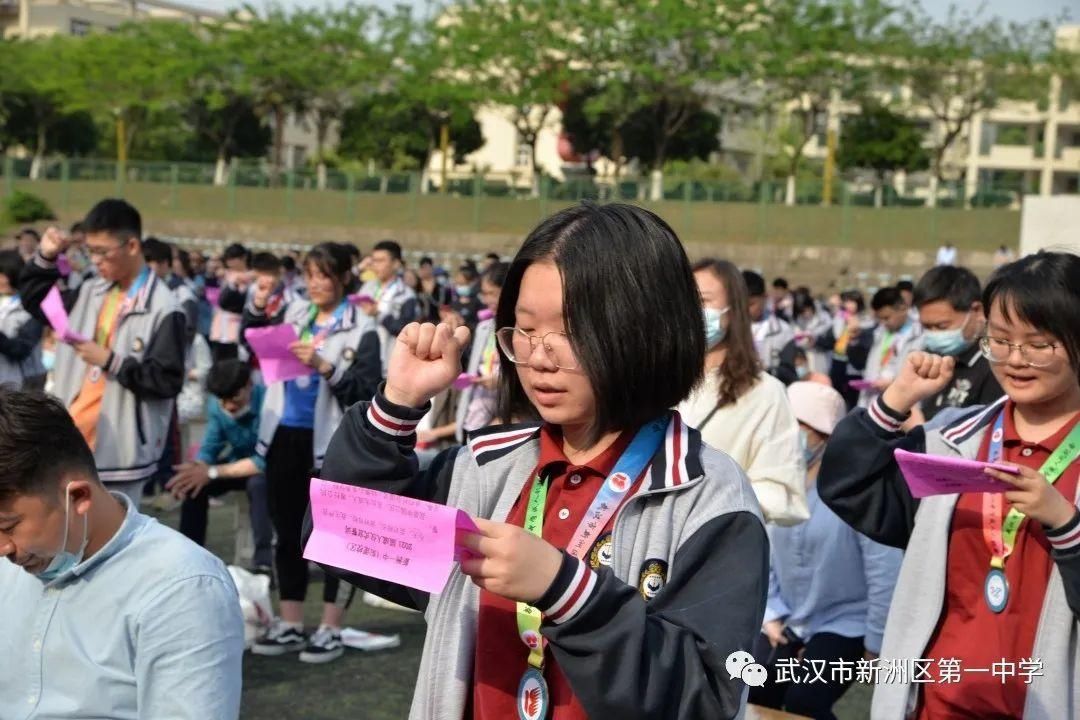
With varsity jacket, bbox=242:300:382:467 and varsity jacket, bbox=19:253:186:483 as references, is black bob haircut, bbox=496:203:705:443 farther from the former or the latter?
varsity jacket, bbox=242:300:382:467

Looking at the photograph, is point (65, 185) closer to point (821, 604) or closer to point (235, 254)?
point (235, 254)

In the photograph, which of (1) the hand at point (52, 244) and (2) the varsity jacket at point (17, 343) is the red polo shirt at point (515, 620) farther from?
(2) the varsity jacket at point (17, 343)

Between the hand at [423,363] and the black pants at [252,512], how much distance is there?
17.5 feet

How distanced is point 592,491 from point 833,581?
283cm

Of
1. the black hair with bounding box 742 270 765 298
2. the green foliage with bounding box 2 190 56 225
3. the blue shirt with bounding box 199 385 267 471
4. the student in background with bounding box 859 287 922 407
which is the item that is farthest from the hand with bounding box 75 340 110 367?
the green foliage with bounding box 2 190 56 225

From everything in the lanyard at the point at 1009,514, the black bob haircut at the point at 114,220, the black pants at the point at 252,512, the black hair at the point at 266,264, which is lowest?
the black pants at the point at 252,512

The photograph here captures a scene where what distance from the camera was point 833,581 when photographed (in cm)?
473

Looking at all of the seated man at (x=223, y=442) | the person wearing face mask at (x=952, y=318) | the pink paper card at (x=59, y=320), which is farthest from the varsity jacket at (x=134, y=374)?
the person wearing face mask at (x=952, y=318)

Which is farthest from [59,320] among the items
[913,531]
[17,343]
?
[913,531]

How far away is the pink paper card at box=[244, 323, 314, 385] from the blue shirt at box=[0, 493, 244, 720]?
3434 millimetres

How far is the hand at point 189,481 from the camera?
Result: 23.2ft

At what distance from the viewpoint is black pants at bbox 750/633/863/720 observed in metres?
4.59

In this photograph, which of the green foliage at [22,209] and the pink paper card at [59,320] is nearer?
the pink paper card at [59,320]

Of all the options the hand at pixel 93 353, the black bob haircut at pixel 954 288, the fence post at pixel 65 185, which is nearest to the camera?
the hand at pixel 93 353
